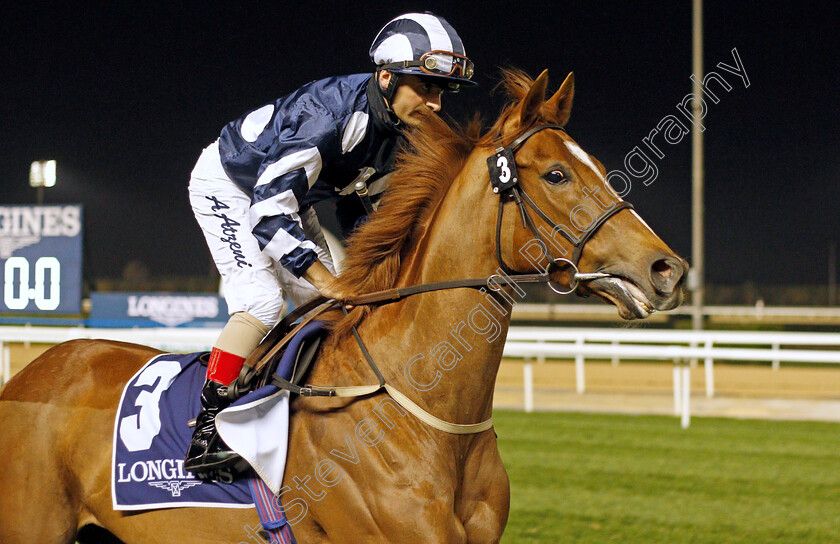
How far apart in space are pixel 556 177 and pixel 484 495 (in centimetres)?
84

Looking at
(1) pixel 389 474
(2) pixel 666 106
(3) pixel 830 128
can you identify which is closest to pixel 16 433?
(1) pixel 389 474

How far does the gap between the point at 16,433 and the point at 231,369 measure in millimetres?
844

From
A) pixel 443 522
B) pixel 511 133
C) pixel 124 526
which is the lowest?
pixel 124 526

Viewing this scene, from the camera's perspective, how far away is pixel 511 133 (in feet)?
6.75

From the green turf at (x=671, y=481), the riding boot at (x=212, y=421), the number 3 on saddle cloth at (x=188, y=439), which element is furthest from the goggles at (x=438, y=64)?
the green turf at (x=671, y=481)

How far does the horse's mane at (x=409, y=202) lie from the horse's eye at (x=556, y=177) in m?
0.27

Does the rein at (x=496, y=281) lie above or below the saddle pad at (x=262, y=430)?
above

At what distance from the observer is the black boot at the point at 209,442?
2.16 meters

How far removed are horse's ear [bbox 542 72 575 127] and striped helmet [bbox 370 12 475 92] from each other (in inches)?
13.0

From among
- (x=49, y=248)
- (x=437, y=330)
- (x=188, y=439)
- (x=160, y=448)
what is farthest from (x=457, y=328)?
(x=49, y=248)

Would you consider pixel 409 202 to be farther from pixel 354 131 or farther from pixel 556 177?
pixel 556 177

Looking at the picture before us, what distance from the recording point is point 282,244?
219cm

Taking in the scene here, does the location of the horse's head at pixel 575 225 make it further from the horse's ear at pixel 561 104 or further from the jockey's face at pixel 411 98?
the jockey's face at pixel 411 98

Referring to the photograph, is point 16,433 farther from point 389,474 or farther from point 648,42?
point 648,42
